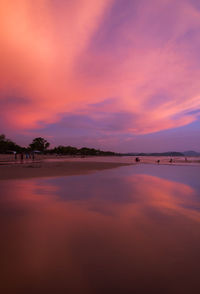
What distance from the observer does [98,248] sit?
154 inches

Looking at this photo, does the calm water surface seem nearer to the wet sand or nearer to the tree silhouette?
the wet sand

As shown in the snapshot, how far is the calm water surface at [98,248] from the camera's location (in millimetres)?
2879

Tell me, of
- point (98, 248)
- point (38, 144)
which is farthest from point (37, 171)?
point (38, 144)

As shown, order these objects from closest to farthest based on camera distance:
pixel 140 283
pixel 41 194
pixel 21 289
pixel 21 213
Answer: pixel 21 289, pixel 140 283, pixel 21 213, pixel 41 194

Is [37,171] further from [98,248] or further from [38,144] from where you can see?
[38,144]

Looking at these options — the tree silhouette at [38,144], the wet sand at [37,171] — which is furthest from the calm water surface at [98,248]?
the tree silhouette at [38,144]

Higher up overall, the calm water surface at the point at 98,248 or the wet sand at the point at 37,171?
the wet sand at the point at 37,171

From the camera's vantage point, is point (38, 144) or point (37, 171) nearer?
point (37, 171)

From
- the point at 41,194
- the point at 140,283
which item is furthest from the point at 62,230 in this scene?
the point at 41,194

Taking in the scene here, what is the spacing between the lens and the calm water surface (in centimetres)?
288

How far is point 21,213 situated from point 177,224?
5.32 meters

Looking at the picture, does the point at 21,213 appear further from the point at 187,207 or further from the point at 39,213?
the point at 187,207

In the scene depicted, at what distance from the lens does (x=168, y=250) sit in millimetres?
3885

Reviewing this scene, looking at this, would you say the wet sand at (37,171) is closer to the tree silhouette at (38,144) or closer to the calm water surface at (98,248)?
the calm water surface at (98,248)
